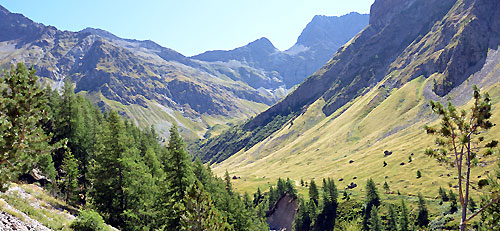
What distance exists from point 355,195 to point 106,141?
128m

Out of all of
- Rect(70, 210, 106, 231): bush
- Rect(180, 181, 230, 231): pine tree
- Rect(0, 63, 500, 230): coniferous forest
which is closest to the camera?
Rect(0, 63, 500, 230): coniferous forest

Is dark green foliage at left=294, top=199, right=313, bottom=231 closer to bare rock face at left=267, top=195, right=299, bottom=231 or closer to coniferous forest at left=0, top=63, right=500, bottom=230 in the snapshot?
bare rock face at left=267, top=195, right=299, bottom=231

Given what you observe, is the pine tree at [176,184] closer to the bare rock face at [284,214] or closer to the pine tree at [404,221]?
the pine tree at [404,221]

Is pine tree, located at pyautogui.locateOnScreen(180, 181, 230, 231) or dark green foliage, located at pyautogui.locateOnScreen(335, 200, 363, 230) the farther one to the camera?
dark green foliage, located at pyautogui.locateOnScreen(335, 200, 363, 230)

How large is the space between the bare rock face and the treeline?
85.3 meters

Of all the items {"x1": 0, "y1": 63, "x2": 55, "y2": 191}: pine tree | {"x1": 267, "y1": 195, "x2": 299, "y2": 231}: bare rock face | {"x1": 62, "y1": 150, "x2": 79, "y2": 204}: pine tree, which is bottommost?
{"x1": 267, "y1": 195, "x2": 299, "y2": 231}: bare rock face

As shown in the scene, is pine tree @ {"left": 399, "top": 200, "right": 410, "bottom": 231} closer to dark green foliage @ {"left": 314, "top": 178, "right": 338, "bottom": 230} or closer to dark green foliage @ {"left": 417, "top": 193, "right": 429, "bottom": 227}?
dark green foliage @ {"left": 417, "top": 193, "right": 429, "bottom": 227}

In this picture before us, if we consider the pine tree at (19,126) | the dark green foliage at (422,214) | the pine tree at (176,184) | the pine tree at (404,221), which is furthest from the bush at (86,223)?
the dark green foliage at (422,214)

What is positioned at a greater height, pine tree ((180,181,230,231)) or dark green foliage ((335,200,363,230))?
pine tree ((180,181,230,231))

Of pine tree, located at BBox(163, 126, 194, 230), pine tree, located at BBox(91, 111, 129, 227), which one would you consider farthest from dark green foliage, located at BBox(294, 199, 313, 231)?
pine tree, located at BBox(91, 111, 129, 227)

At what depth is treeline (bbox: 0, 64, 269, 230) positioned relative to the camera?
55.4ft

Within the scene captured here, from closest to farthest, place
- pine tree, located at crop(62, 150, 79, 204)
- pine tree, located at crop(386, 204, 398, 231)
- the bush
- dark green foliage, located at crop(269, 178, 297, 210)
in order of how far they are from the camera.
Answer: the bush, pine tree, located at crop(62, 150, 79, 204), pine tree, located at crop(386, 204, 398, 231), dark green foliage, located at crop(269, 178, 297, 210)

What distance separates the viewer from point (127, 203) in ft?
108

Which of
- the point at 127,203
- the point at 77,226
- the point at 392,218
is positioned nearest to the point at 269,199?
the point at 392,218
